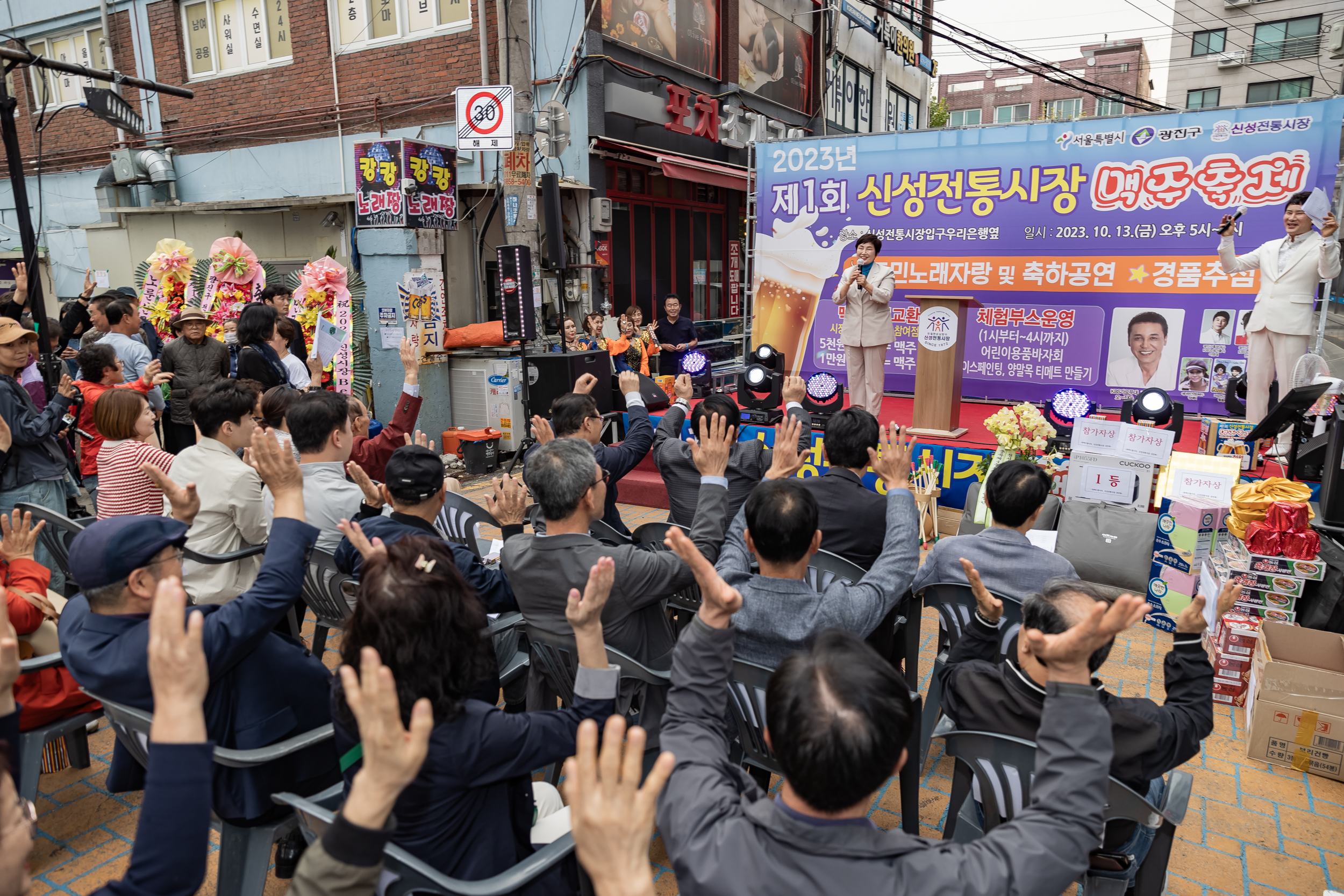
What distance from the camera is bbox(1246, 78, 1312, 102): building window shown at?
1257 inches

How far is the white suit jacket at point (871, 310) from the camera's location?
7234 mm

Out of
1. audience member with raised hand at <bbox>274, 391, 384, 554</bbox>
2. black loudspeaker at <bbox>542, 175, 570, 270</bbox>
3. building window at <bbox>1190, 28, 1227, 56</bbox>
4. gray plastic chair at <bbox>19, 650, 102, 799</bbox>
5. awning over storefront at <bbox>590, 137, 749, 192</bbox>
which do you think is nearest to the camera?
gray plastic chair at <bbox>19, 650, 102, 799</bbox>

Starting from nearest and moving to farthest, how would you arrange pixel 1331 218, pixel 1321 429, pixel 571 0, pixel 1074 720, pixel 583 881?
pixel 1074 720 → pixel 583 881 → pixel 1321 429 → pixel 1331 218 → pixel 571 0

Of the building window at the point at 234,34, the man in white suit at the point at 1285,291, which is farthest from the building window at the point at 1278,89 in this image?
the building window at the point at 234,34

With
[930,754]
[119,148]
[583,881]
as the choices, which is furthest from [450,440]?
[119,148]

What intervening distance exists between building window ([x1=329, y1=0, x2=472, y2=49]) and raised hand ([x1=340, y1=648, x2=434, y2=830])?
10.5 meters

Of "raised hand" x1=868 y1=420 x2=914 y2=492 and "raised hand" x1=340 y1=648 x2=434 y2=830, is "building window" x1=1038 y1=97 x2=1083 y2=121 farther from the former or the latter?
"raised hand" x1=340 y1=648 x2=434 y2=830

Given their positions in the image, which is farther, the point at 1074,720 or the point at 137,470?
the point at 137,470

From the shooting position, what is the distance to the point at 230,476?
3.04 m

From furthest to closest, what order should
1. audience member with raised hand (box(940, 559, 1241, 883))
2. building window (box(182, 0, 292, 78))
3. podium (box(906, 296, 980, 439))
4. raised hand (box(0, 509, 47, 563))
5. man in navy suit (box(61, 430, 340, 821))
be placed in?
→ building window (box(182, 0, 292, 78)) < podium (box(906, 296, 980, 439)) < raised hand (box(0, 509, 47, 563)) < audience member with raised hand (box(940, 559, 1241, 883)) < man in navy suit (box(61, 430, 340, 821))

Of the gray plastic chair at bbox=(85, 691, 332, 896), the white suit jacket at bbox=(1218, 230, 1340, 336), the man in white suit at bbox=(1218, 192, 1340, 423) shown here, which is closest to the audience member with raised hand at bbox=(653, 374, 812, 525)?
the gray plastic chair at bbox=(85, 691, 332, 896)

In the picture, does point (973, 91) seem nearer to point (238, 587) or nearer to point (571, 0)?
point (571, 0)

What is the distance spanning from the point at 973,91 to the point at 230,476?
5202 centimetres

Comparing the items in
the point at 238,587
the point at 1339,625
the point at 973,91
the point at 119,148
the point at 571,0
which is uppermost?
the point at 973,91
